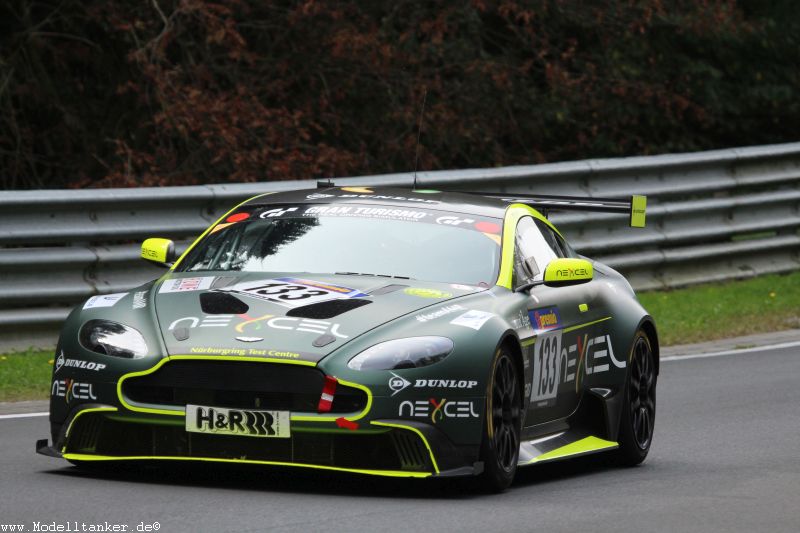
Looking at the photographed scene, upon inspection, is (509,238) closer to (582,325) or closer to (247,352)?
(582,325)

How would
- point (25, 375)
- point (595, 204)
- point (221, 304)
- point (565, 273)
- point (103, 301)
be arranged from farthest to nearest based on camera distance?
1. point (25, 375)
2. point (595, 204)
3. point (565, 273)
4. point (103, 301)
5. point (221, 304)

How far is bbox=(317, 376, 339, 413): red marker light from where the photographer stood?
7.59m

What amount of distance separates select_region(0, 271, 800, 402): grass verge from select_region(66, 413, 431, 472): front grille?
4970 millimetres

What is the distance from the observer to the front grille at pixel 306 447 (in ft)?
25.0

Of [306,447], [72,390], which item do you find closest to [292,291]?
[306,447]

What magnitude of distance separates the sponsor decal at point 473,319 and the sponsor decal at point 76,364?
1.52m

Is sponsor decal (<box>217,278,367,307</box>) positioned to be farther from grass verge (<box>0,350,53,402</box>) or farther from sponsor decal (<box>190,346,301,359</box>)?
grass verge (<box>0,350,53,402</box>)

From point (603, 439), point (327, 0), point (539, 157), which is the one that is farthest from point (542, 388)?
point (539, 157)

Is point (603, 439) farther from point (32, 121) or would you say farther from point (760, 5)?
point (760, 5)

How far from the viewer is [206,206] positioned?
46.7ft

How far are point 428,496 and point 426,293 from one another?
965 millimetres

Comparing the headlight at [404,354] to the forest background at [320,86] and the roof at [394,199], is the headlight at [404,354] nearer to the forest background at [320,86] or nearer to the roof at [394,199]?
the roof at [394,199]

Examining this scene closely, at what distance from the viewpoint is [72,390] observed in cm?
798

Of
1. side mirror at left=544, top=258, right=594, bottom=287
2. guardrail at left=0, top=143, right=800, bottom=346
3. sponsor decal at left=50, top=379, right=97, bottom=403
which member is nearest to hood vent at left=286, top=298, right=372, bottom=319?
sponsor decal at left=50, top=379, right=97, bottom=403
